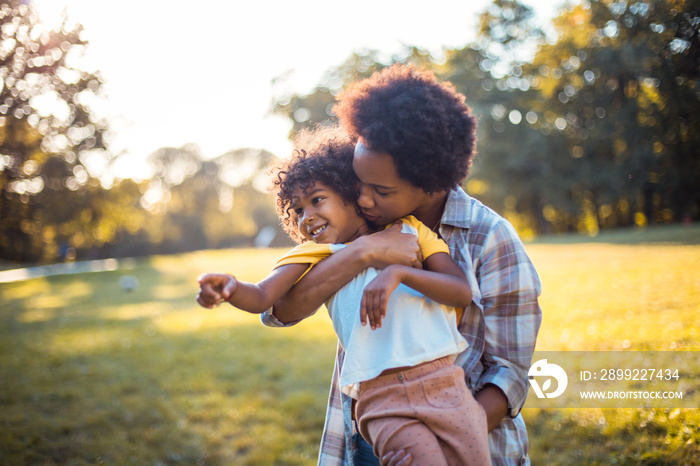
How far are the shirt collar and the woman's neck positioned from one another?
78mm

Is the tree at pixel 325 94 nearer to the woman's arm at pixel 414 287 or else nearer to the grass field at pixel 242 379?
the grass field at pixel 242 379

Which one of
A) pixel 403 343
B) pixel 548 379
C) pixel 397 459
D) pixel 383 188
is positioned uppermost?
pixel 383 188

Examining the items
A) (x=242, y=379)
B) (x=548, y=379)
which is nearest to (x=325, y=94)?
(x=242, y=379)

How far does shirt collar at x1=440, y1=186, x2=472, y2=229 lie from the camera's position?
2070 millimetres

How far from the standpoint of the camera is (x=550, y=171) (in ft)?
94.0

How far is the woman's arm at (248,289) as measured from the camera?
1.70 m

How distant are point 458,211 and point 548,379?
379 cm

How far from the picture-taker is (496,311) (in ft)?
6.49

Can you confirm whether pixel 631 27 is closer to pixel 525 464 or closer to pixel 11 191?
pixel 525 464

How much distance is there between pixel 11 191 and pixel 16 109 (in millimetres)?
1309

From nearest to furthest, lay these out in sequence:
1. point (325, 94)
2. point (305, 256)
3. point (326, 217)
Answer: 1. point (305, 256)
2. point (326, 217)
3. point (325, 94)

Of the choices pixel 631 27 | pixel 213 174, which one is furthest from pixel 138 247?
pixel 631 27

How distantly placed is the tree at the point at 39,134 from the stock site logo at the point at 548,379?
4.99 metres

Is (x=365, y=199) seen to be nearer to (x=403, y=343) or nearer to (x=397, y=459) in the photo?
(x=403, y=343)
